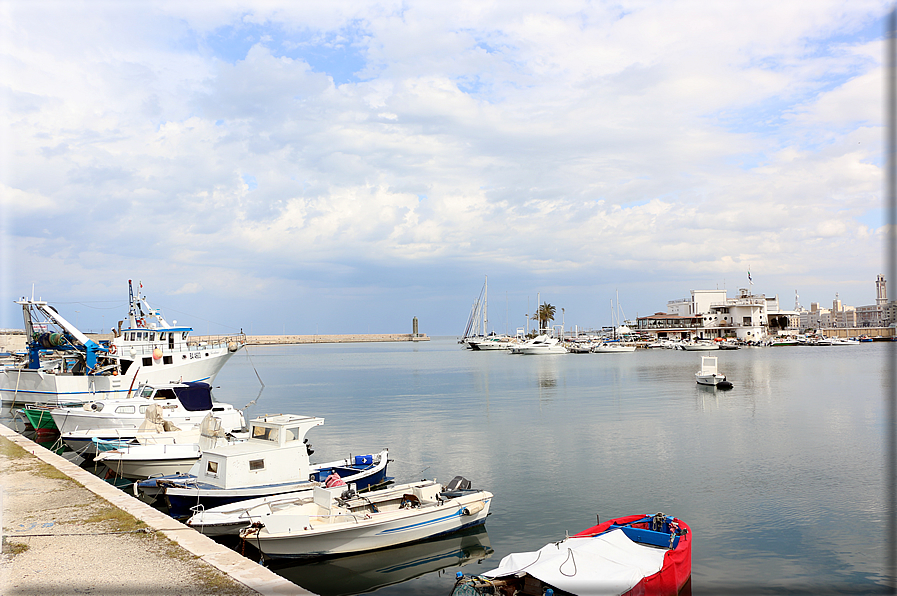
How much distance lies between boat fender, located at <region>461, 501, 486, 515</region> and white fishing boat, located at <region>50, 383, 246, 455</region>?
13.8 metres

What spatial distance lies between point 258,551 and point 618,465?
15528 millimetres

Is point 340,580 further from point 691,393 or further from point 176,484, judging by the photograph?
point 691,393

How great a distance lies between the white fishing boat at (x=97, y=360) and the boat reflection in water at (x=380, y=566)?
30474 millimetres

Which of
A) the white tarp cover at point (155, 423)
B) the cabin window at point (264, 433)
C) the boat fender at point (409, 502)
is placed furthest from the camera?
the white tarp cover at point (155, 423)

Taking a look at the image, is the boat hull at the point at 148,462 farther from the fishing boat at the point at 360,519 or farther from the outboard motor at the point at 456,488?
the outboard motor at the point at 456,488

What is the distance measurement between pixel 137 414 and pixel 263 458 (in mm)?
12882

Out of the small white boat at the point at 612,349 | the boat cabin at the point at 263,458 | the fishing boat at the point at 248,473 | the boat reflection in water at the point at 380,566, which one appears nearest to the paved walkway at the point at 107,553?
the fishing boat at the point at 248,473

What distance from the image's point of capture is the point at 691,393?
51.0m

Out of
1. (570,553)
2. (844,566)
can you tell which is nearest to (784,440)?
(844,566)

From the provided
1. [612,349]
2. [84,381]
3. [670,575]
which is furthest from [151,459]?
[612,349]

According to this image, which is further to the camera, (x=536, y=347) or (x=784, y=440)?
(x=536, y=347)

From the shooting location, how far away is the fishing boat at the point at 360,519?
13.3 m

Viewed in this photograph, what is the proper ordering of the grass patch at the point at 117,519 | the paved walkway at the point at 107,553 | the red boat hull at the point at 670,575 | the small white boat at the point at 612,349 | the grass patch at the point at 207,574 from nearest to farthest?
1. the grass patch at the point at 207,574
2. the paved walkway at the point at 107,553
3. the grass patch at the point at 117,519
4. the red boat hull at the point at 670,575
5. the small white boat at the point at 612,349

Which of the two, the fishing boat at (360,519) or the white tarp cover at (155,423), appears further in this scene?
the white tarp cover at (155,423)
